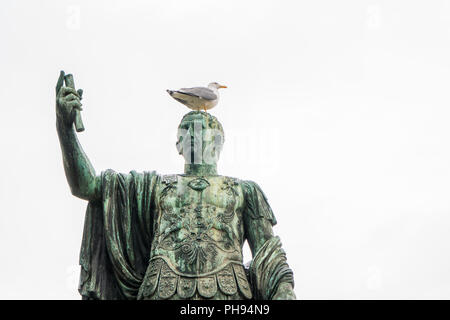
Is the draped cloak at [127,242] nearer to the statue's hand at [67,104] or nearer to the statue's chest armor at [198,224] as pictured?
the statue's chest armor at [198,224]

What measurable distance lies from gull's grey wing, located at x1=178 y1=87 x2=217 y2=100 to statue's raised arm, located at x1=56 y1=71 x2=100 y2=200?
210 cm

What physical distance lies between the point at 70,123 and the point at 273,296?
→ 10.9 ft

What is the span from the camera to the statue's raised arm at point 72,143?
52.5 feet

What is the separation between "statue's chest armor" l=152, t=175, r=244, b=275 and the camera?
16000 mm

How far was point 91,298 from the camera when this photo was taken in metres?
16.3

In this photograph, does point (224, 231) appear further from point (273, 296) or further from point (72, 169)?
point (72, 169)

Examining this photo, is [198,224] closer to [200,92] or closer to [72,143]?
[72,143]

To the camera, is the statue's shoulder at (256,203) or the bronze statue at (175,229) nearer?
the bronze statue at (175,229)

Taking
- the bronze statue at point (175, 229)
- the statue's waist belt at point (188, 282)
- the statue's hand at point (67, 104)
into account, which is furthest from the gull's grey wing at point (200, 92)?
the statue's waist belt at point (188, 282)

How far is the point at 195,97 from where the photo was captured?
58.9 ft

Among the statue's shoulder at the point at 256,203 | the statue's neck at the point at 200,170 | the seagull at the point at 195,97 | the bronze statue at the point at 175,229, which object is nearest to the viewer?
the bronze statue at the point at 175,229

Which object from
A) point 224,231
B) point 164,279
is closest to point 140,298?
point 164,279

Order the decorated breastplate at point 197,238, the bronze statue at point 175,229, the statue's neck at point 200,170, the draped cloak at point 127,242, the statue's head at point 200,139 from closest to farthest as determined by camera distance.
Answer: the decorated breastplate at point 197,238 → the bronze statue at point 175,229 → the draped cloak at point 127,242 → the statue's neck at point 200,170 → the statue's head at point 200,139

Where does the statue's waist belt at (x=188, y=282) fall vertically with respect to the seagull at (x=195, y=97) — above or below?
below
